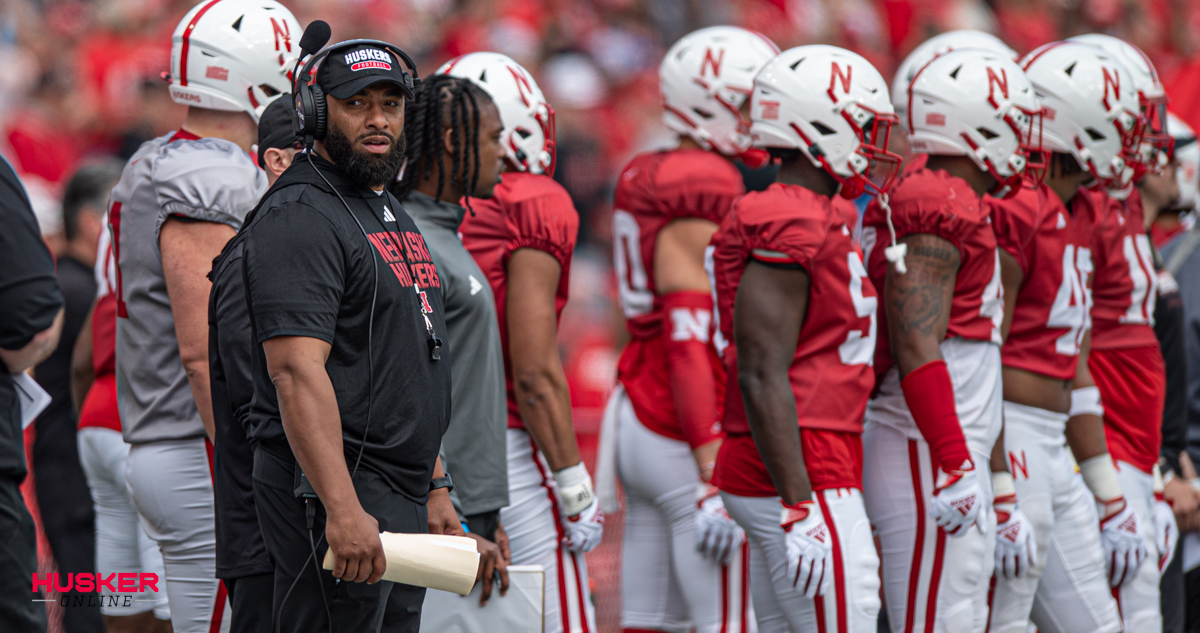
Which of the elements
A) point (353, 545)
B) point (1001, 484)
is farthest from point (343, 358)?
point (1001, 484)

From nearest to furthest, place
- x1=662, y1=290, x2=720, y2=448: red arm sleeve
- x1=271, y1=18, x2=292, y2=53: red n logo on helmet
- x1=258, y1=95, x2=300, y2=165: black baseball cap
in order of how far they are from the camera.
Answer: x1=258, y1=95, x2=300, y2=165: black baseball cap < x1=271, y1=18, x2=292, y2=53: red n logo on helmet < x1=662, y1=290, x2=720, y2=448: red arm sleeve

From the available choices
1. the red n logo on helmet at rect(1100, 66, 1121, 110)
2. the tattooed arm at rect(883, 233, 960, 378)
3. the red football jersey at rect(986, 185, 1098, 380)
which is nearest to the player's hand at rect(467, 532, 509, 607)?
the tattooed arm at rect(883, 233, 960, 378)

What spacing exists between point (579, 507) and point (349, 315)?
5.48 ft

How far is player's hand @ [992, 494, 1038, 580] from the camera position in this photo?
441 centimetres

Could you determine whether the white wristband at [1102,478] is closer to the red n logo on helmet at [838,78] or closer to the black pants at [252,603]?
the red n logo on helmet at [838,78]

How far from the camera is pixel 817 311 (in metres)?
3.96

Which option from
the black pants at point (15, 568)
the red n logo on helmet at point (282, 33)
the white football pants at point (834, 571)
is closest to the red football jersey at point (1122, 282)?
the white football pants at point (834, 571)

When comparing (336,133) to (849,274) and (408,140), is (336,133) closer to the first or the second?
(408,140)

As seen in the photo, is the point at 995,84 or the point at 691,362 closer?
the point at 995,84

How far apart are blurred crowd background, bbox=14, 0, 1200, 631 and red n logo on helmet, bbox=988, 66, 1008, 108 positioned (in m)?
4.03

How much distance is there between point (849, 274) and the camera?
3996 mm

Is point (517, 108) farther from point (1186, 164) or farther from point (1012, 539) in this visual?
point (1186, 164)

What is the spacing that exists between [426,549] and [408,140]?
1.80 m

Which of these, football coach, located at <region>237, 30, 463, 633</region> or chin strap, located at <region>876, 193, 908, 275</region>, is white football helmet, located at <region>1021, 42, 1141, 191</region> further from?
football coach, located at <region>237, 30, 463, 633</region>
